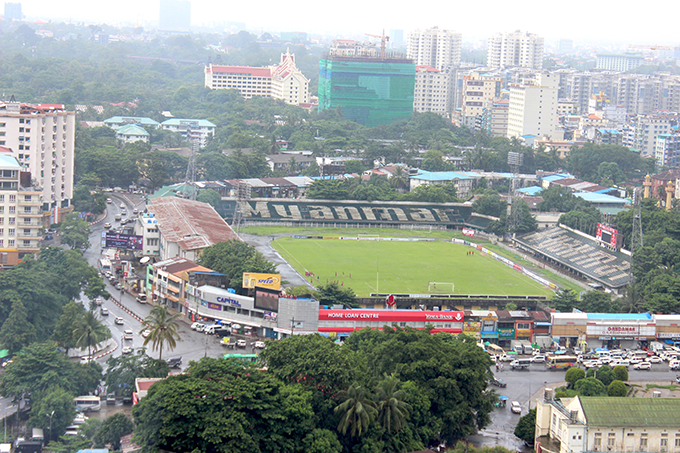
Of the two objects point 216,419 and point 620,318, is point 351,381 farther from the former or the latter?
point 620,318

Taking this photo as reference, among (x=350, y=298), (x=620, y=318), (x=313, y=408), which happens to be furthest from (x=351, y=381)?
(x=620, y=318)

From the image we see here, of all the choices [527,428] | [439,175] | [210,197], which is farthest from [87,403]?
[439,175]

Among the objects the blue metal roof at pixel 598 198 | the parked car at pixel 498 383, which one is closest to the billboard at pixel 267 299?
the parked car at pixel 498 383

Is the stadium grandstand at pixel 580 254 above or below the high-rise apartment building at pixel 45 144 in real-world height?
below

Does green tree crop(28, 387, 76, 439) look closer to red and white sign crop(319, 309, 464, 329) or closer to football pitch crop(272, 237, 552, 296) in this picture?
red and white sign crop(319, 309, 464, 329)

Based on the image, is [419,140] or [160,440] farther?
[419,140]

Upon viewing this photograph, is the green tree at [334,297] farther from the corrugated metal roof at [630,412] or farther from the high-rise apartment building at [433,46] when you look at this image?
the high-rise apartment building at [433,46]

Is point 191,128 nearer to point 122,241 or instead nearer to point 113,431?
point 122,241
